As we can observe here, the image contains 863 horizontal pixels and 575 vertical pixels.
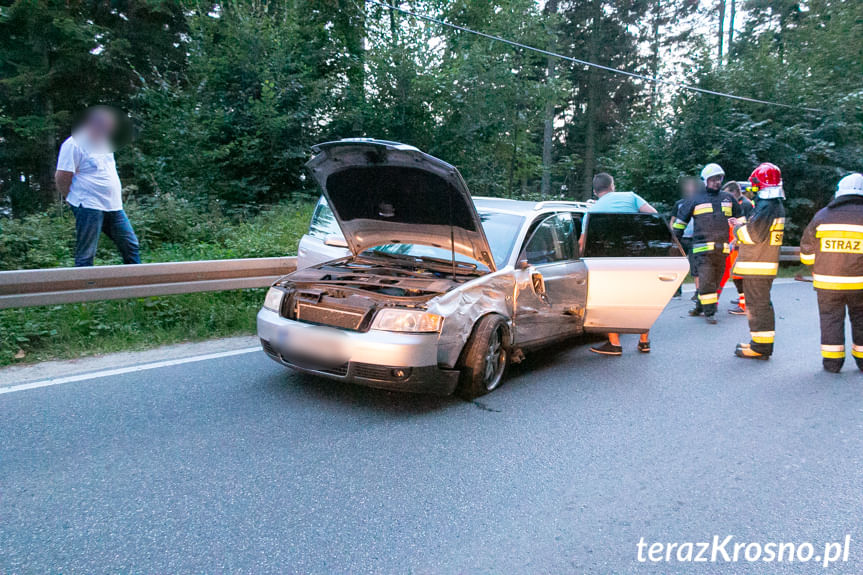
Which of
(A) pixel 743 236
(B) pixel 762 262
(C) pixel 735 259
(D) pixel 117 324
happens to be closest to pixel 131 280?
(D) pixel 117 324

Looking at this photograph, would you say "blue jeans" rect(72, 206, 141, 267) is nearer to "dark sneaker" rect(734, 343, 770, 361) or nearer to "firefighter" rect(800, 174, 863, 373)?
"dark sneaker" rect(734, 343, 770, 361)

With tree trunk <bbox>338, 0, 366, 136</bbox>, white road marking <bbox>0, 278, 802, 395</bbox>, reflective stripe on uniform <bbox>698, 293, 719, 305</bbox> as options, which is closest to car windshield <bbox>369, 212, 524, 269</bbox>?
white road marking <bbox>0, 278, 802, 395</bbox>

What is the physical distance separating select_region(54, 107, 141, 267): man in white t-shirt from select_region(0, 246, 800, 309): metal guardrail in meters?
0.93

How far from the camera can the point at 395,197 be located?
5.04 m

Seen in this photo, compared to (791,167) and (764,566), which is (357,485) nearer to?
(764,566)

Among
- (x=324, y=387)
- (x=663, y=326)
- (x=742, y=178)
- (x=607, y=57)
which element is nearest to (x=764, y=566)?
(x=324, y=387)

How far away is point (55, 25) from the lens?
16.3m

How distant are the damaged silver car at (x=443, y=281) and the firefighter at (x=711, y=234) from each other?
2326 mm

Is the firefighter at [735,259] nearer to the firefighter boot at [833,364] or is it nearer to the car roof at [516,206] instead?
the firefighter boot at [833,364]

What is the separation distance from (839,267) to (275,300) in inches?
205

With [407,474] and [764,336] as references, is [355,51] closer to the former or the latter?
[764,336]

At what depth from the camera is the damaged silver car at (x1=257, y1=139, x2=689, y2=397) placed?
13.8 feet

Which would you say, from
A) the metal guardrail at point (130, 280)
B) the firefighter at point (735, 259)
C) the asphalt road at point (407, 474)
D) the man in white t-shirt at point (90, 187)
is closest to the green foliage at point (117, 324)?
the metal guardrail at point (130, 280)

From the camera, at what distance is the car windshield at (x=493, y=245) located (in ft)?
16.9
